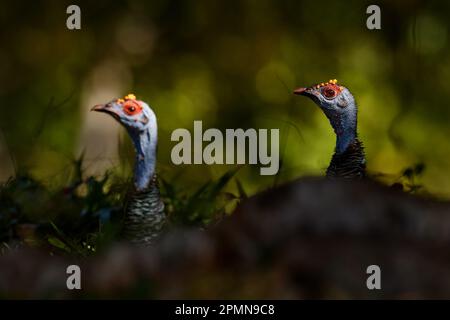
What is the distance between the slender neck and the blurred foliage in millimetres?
6989

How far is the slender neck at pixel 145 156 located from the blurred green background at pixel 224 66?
7.42 metres

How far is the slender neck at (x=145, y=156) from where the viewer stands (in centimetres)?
324

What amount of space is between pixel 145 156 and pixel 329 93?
0.81 meters

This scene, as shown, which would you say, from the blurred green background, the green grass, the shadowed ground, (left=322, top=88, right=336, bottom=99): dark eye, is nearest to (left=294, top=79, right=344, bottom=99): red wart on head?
(left=322, top=88, right=336, bottom=99): dark eye

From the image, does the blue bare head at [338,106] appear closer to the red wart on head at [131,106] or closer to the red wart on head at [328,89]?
the red wart on head at [328,89]

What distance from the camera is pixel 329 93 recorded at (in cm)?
366

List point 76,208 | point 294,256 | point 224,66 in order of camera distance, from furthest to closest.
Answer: point 224,66
point 76,208
point 294,256

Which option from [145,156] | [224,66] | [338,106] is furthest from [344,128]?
[224,66]

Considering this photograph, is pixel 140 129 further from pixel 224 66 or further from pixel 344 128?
pixel 224 66

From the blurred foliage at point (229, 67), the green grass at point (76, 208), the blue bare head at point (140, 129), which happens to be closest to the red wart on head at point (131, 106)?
the blue bare head at point (140, 129)

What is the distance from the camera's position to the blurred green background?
432 inches

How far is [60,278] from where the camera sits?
263 cm

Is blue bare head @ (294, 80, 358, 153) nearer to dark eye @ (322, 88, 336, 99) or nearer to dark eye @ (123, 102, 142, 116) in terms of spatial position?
dark eye @ (322, 88, 336, 99)

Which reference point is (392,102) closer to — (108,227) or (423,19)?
(423,19)
